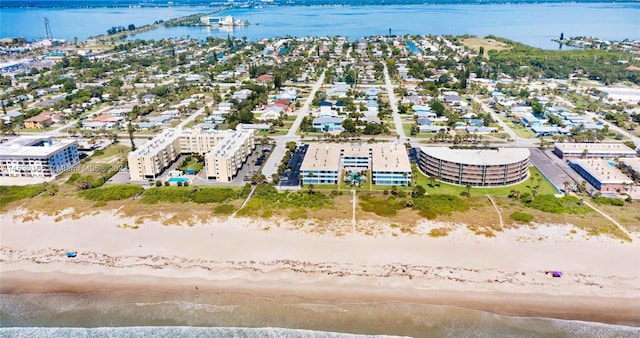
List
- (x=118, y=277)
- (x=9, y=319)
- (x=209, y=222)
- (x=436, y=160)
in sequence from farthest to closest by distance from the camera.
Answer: (x=436, y=160), (x=209, y=222), (x=118, y=277), (x=9, y=319)

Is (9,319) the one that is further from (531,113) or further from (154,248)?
(531,113)

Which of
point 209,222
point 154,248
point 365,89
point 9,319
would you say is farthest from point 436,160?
point 365,89

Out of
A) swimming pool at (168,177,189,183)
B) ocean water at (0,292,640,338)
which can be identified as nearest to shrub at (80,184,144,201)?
swimming pool at (168,177,189,183)

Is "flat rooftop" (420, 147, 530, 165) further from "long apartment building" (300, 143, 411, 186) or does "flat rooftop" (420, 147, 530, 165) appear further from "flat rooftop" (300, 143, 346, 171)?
"flat rooftop" (300, 143, 346, 171)

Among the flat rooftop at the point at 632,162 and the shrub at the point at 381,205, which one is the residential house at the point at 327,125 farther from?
the flat rooftop at the point at 632,162

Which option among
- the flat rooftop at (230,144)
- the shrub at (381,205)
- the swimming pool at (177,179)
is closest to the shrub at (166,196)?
the swimming pool at (177,179)

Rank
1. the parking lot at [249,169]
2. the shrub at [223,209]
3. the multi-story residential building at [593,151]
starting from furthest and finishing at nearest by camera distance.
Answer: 1. the multi-story residential building at [593,151]
2. the parking lot at [249,169]
3. the shrub at [223,209]

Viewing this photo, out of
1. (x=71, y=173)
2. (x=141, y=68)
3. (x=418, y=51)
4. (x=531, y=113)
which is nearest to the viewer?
(x=71, y=173)
